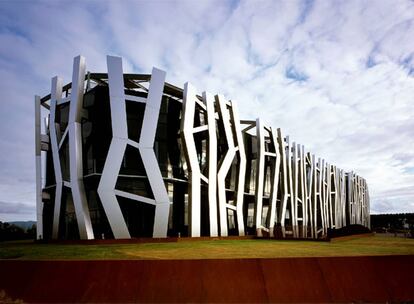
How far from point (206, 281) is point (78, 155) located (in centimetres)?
1866

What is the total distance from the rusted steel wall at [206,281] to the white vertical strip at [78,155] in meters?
14.8

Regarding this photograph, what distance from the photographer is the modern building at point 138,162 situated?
2514cm

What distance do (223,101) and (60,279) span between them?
24491mm

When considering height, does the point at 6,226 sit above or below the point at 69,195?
below

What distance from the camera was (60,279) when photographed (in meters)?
9.78

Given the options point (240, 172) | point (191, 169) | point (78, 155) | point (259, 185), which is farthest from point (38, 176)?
point (259, 185)

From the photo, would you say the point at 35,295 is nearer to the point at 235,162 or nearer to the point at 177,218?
the point at 177,218

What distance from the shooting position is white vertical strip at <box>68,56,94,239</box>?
24.8 m

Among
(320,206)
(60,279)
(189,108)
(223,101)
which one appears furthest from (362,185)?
(60,279)

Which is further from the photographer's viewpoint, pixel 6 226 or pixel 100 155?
pixel 6 226

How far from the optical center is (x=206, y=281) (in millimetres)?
9508

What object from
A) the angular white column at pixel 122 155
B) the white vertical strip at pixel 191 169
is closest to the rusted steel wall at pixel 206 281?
the angular white column at pixel 122 155

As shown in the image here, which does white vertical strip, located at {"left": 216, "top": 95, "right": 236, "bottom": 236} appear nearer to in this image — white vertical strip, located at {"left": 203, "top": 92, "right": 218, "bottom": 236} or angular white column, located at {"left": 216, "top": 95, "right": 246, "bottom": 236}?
angular white column, located at {"left": 216, "top": 95, "right": 246, "bottom": 236}

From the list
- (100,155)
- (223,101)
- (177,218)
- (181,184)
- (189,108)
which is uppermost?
(223,101)
